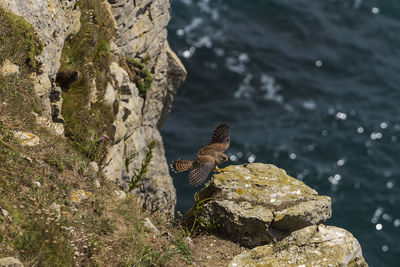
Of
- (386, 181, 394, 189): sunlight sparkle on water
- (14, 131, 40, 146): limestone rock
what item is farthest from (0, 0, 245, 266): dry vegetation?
(386, 181, 394, 189): sunlight sparkle on water

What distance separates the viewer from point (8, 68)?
28.4 ft

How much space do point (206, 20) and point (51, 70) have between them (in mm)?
23345

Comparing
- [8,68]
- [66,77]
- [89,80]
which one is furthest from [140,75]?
[8,68]

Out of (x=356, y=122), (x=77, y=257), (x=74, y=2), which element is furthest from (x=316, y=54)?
(x=77, y=257)

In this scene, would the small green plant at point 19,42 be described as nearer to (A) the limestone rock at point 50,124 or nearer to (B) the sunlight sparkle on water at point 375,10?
(A) the limestone rock at point 50,124

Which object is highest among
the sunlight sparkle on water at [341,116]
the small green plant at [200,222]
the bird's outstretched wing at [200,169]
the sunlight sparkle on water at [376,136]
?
the bird's outstretched wing at [200,169]

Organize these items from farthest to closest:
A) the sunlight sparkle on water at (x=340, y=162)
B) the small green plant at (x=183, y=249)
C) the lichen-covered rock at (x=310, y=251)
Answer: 1. the sunlight sparkle on water at (x=340, y=162)
2. the small green plant at (x=183, y=249)
3. the lichen-covered rock at (x=310, y=251)

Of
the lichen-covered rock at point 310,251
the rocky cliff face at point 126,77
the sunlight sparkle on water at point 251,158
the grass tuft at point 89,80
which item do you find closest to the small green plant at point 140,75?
the rocky cliff face at point 126,77

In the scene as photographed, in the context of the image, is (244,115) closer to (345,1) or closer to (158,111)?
(158,111)

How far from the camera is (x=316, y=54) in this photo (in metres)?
31.4

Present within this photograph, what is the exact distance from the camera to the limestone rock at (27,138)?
775 cm

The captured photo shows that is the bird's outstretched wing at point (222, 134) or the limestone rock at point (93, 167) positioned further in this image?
the bird's outstretched wing at point (222, 134)

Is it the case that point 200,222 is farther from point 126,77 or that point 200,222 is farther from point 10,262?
point 126,77

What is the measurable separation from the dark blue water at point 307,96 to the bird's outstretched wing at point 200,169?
1238 centimetres
